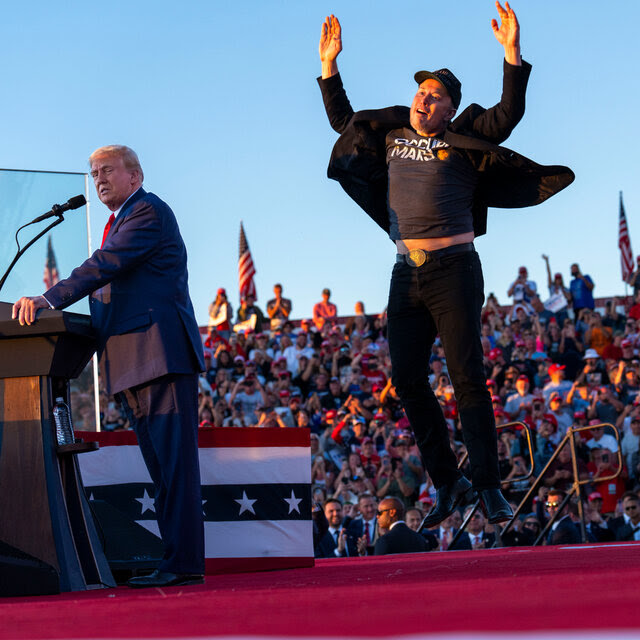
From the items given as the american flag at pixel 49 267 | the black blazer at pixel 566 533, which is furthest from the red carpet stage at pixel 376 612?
the black blazer at pixel 566 533

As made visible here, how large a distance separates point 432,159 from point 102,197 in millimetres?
1418

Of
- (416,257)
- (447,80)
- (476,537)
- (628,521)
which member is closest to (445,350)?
(416,257)

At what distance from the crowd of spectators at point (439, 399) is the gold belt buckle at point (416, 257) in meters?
3.58

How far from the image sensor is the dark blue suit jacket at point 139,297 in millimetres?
4055

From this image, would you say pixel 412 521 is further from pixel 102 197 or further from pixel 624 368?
pixel 102 197

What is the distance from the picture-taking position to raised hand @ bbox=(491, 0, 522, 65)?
14.4ft

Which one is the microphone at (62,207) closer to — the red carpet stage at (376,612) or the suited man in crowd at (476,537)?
the red carpet stage at (376,612)

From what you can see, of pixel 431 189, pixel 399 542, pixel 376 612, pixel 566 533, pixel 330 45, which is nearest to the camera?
pixel 376 612

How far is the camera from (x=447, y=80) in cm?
458

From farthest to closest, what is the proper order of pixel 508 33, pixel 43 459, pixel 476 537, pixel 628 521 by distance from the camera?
1. pixel 476 537
2. pixel 628 521
3. pixel 508 33
4. pixel 43 459

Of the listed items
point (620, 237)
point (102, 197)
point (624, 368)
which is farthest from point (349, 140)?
point (620, 237)

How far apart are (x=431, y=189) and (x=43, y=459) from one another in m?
1.96

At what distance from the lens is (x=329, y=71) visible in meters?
4.91

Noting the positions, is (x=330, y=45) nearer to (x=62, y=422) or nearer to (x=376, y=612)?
(x=62, y=422)
